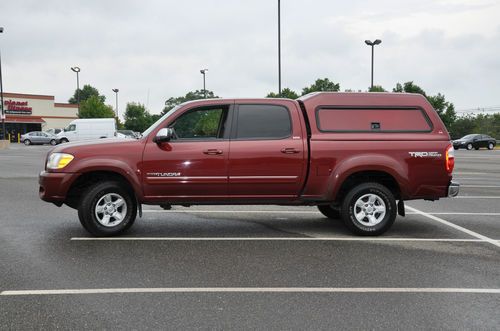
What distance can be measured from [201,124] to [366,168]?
2352mm

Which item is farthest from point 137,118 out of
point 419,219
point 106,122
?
point 419,219

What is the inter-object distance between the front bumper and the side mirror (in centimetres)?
120

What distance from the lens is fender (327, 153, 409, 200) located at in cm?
671

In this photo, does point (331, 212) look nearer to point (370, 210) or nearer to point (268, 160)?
point (370, 210)

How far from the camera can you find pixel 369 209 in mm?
6902

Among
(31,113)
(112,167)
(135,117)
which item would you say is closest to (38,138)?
(31,113)

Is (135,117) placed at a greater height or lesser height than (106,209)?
greater

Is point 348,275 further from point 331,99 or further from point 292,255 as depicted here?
point 331,99

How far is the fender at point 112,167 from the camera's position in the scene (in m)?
6.54

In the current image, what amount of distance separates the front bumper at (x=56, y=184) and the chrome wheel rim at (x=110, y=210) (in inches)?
18.6

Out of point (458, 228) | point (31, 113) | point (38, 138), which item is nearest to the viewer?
point (458, 228)

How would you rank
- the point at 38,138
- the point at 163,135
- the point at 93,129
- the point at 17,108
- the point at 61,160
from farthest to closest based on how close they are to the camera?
the point at 17,108 → the point at 38,138 → the point at 93,129 → the point at 61,160 → the point at 163,135

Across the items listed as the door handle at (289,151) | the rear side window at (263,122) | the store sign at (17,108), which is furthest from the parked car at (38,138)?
the door handle at (289,151)

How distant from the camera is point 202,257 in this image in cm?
569
